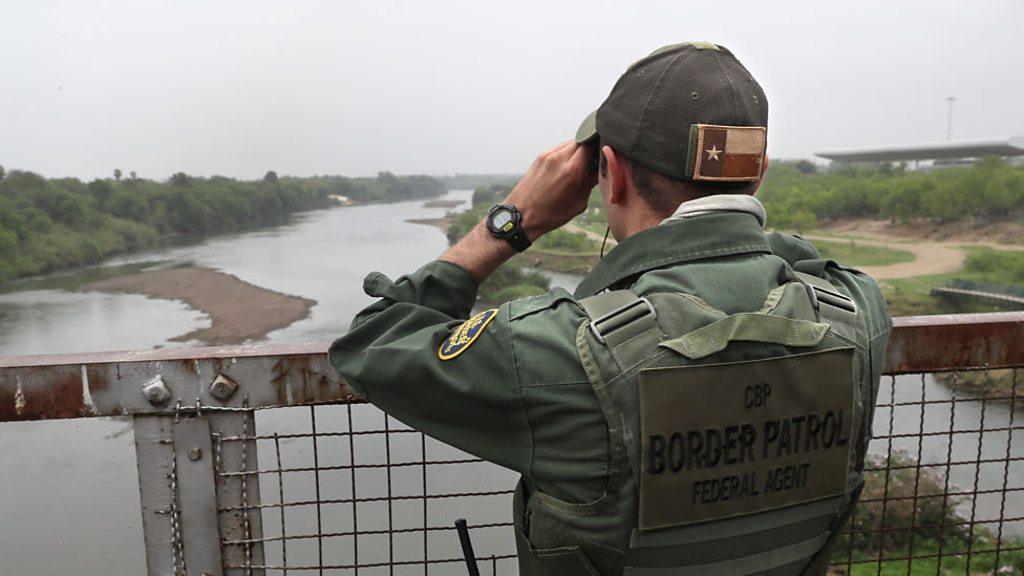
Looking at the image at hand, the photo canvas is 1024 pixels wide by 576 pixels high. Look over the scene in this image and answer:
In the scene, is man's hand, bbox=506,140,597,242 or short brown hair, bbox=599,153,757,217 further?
man's hand, bbox=506,140,597,242

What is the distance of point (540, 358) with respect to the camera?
3.28ft

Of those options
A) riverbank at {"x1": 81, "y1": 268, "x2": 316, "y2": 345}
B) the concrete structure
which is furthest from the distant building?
riverbank at {"x1": 81, "y1": 268, "x2": 316, "y2": 345}

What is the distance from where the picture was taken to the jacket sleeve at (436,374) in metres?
1.02

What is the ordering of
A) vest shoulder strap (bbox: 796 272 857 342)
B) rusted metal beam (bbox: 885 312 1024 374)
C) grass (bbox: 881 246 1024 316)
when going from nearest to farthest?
1. vest shoulder strap (bbox: 796 272 857 342)
2. rusted metal beam (bbox: 885 312 1024 374)
3. grass (bbox: 881 246 1024 316)

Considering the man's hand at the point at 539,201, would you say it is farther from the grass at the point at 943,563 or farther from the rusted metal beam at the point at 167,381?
the grass at the point at 943,563

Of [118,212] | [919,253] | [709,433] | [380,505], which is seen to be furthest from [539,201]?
[118,212]

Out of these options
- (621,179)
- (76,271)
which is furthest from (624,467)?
(76,271)

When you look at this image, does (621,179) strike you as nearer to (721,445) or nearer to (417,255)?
(721,445)

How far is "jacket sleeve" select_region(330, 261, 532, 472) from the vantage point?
102 cm

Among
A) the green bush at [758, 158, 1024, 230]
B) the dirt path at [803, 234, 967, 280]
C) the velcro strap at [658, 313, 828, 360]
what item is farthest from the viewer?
the green bush at [758, 158, 1024, 230]

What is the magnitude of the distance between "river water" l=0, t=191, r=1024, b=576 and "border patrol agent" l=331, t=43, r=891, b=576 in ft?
5.28

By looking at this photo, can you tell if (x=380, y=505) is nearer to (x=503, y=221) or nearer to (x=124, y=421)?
(x=124, y=421)

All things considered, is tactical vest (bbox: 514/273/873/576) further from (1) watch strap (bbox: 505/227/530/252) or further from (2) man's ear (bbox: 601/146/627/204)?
(1) watch strap (bbox: 505/227/530/252)

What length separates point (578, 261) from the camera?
25812 mm
